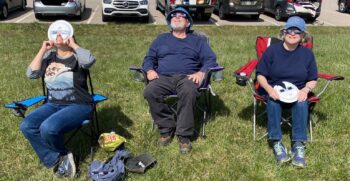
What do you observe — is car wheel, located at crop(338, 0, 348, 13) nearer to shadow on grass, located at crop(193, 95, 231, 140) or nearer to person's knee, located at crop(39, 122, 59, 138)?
shadow on grass, located at crop(193, 95, 231, 140)

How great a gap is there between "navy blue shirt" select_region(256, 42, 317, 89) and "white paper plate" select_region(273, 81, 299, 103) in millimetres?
85

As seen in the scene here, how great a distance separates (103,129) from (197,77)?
50.9 inches

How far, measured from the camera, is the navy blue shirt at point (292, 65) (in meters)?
4.28

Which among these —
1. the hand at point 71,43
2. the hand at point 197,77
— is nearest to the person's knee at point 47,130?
the hand at point 71,43

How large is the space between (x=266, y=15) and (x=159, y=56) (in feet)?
47.9

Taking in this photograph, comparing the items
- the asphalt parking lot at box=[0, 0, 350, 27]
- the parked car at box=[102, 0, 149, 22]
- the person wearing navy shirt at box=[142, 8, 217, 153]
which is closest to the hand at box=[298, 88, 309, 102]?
the person wearing navy shirt at box=[142, 8, 217, 153]

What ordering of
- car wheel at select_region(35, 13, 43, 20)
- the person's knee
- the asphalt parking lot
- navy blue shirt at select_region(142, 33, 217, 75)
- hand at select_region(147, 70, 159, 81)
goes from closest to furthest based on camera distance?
the person's knee → hand at select_region(147, 70, 159, 81) → navy blue shirt at select_region(142, 33, 217, 75) → car wheel at select_region(35, 13, 43, 20) → the asphalt parking lot

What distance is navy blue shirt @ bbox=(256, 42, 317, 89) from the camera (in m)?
4.28

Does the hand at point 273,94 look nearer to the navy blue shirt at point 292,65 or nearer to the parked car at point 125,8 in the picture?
the navy blue shirt at point 292,65

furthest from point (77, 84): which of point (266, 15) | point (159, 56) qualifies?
point (266, 15)

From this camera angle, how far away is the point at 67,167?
146 inches

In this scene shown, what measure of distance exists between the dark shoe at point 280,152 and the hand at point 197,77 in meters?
1.05

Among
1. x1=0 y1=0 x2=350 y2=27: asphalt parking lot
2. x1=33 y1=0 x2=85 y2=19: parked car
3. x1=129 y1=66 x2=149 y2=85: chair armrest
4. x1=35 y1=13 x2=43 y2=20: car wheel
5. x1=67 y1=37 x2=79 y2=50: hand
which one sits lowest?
x1=0 y1=0 x2=350 y2=27: asphalt parking lot

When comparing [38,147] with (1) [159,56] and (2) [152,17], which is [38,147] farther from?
(2) [152,17]
